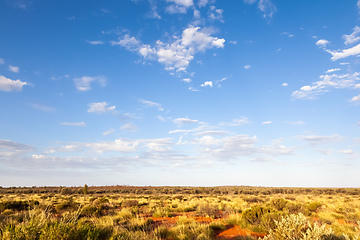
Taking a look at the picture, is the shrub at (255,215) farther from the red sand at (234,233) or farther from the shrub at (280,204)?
the shrub at (280,204)

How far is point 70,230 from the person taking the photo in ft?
16.1

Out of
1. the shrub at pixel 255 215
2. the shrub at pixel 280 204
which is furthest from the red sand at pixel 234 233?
the shrub at pixel 280 204

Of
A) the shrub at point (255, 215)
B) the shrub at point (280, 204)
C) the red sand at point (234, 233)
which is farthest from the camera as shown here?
the shrub at point (280, 204)

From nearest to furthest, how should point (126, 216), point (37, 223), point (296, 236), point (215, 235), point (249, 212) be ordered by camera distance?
point (37, 223), point (296, 236), point (215, 235), point (249, 212), point (126, 216)

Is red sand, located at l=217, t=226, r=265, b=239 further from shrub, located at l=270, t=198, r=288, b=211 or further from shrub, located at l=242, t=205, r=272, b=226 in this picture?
shrub, located at l=270, t=198, r=288, b=211

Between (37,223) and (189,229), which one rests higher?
(37,223)

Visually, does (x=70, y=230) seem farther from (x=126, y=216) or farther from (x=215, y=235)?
(x=126, y=216)

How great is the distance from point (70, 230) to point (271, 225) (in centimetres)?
769

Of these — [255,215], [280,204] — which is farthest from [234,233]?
[280,204]

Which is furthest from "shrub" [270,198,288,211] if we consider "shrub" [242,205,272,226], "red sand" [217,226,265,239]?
"red sand" [217,226,265,239]

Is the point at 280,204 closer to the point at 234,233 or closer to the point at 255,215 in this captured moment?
the point at 255,215

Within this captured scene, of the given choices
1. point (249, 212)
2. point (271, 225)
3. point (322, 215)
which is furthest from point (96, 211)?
point (322, 215)

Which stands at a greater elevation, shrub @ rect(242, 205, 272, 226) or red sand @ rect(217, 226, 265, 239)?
shrub @ rect(242, 205, 272, 226)

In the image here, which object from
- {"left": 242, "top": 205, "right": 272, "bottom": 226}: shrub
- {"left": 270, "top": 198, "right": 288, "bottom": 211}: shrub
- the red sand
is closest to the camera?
the red sand
